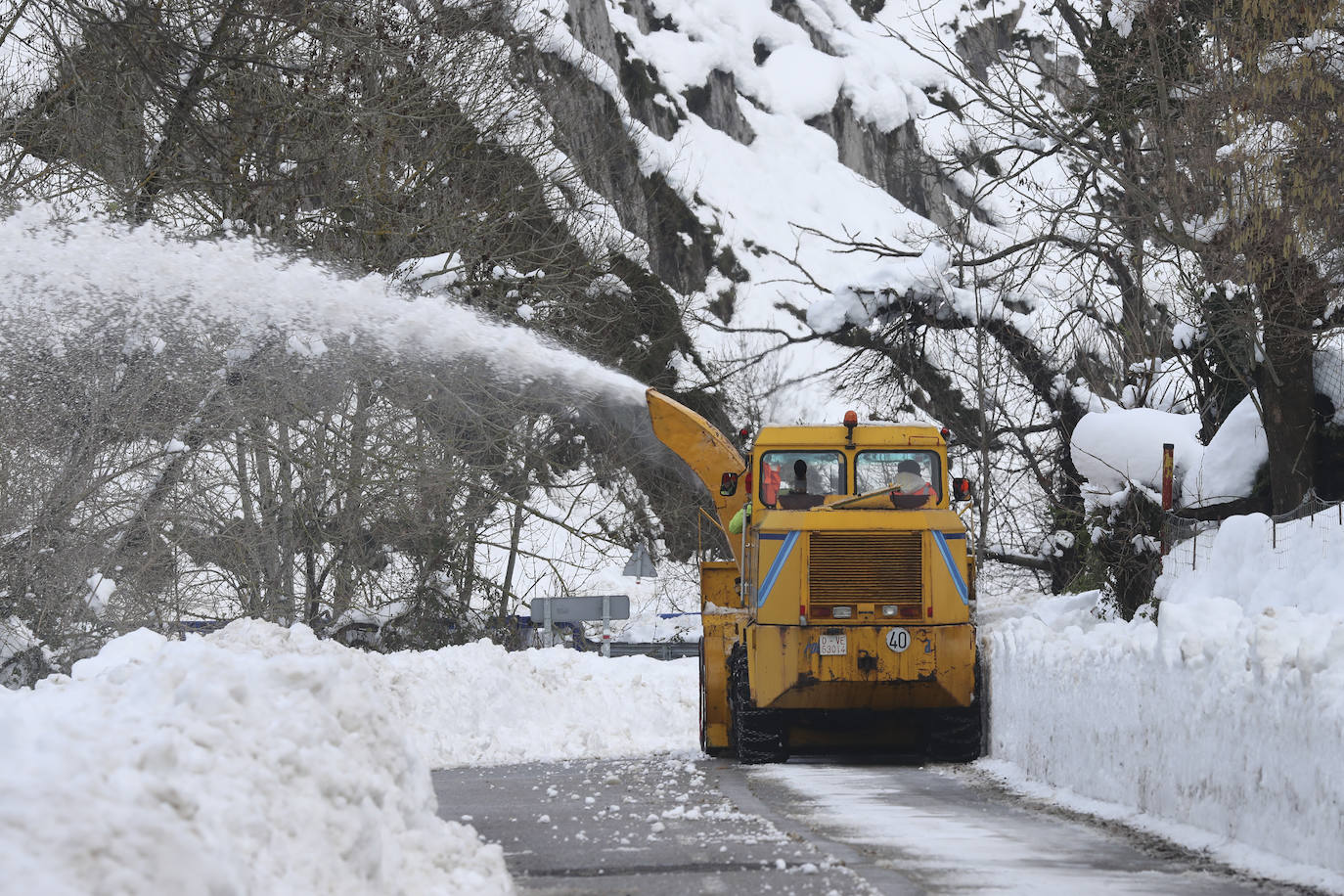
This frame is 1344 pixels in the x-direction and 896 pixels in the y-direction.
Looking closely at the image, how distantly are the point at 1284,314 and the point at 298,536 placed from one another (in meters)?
14.1

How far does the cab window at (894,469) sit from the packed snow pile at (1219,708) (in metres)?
1.48

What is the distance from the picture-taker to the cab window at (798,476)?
44.8 feet

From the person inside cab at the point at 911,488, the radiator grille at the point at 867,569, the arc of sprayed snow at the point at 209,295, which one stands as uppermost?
the arc of sprayed snow at the point at 209,295

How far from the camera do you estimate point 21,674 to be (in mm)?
14109

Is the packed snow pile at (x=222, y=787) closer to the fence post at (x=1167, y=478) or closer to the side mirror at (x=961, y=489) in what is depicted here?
the side mirror at (x=961, y=489)

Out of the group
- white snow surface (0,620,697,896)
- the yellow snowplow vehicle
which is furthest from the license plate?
white snow surface (0,620,697,896)

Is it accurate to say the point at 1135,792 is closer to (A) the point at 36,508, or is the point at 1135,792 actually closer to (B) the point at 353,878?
(B) the point at 353,878

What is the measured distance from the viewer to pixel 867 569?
12.7 meters

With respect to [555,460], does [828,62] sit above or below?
above

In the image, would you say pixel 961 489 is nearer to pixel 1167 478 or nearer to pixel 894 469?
pixel 894 469

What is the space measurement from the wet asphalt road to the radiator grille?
1.47 m

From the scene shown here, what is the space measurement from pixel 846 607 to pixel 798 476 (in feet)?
5.00

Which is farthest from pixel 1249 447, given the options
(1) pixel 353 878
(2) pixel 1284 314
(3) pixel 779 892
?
(1) pixel 353 878

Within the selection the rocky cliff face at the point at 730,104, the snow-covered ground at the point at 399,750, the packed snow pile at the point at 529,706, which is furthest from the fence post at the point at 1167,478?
the rocky cliff face at the point at 730,104
